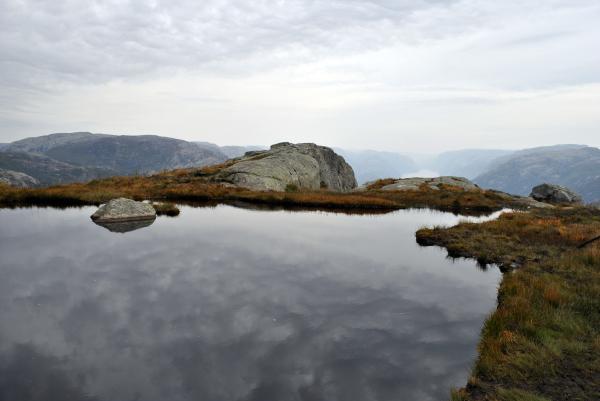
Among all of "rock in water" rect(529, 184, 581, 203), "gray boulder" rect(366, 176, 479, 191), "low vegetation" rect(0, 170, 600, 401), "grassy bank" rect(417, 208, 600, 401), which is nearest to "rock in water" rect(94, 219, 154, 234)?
"low vegetation" rect(0, 170, 600, 401)

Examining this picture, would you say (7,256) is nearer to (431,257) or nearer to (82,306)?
(82,306)

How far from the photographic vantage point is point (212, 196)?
41.9 m

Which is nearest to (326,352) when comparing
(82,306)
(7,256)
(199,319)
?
(199,319)

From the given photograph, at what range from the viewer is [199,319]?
37.9ft

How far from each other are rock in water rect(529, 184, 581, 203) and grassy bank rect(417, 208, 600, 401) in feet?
164

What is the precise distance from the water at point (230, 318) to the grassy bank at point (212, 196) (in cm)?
1494

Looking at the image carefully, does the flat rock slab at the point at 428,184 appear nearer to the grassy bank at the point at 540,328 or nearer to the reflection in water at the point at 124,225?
the grassy bank at the point at 540,328

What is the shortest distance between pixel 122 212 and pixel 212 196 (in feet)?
47.9

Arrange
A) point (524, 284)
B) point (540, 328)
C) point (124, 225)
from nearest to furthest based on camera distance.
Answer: point (540, 328) < point (524, 284) < point (124, 225)

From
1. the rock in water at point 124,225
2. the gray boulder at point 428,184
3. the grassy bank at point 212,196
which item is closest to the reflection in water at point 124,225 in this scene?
the rock in water at point 124,225

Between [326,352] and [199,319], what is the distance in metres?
4.14

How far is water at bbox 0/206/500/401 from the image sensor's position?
8594 mm

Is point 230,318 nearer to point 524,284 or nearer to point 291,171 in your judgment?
point 524,284

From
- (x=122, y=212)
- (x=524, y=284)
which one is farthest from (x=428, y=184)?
(x=524, y=284)
